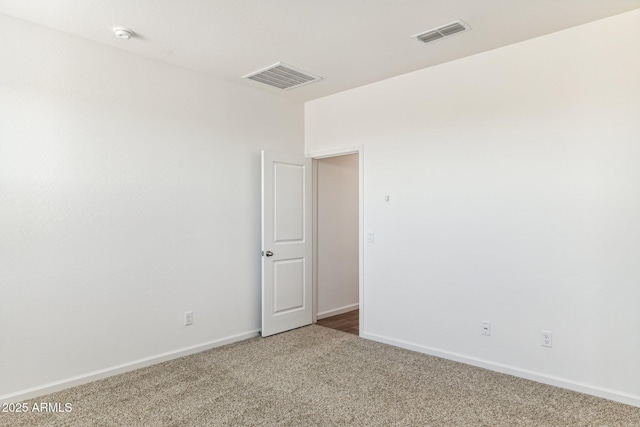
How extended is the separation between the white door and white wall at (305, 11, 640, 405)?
0.85 m

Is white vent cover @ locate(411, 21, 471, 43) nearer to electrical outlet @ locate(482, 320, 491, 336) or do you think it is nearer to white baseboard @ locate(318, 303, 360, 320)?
electrical outlet @ locate(482, 320, 491, 336)

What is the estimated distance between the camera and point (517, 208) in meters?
3.21

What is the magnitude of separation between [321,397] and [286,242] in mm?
2029

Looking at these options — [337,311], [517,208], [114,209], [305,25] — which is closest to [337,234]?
[337,311]

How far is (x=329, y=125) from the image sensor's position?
4.67 metres

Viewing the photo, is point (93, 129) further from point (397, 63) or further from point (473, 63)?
point (473, 63)

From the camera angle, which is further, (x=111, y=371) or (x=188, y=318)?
(x=188, y=318)

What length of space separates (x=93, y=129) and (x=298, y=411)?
2.72 metres

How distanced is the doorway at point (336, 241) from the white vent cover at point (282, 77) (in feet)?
3.30

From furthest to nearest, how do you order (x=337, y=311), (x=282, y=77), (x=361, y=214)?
(x=337, y=311) < (x=361, y=214) < (x=282, y=77)

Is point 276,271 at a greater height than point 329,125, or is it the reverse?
point 329,125

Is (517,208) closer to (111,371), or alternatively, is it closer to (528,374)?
(528,374)

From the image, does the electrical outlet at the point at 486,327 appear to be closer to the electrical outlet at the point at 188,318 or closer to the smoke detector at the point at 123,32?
the electrical outlet at the point at 188,318

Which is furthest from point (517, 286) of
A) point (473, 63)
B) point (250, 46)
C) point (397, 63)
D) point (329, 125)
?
point (250, 46)
